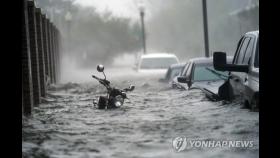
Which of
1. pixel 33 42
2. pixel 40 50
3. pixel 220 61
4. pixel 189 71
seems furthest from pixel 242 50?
pixel 40 50

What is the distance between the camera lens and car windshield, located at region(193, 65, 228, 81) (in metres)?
12.0

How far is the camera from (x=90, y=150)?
22.6 ft

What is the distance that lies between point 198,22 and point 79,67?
50.6 ft

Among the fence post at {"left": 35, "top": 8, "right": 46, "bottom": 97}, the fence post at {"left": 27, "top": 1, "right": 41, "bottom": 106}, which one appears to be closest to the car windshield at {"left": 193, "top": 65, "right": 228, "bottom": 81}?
the fence post at {"left": 27, "top": 1, "right": 41, "bottom": 106}

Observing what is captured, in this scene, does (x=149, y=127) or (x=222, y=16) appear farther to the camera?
(x=222, y=16)

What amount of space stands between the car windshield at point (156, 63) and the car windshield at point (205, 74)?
25.7 ft

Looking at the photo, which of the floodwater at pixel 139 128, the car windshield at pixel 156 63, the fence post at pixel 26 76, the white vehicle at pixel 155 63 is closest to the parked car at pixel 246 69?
the floodwater at pixel 139 128

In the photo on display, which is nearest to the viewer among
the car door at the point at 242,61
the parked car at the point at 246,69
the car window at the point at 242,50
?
the parked car at the point at 246,69

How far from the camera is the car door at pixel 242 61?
24.4ft

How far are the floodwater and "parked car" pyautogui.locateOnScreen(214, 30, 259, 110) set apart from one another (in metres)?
0.29

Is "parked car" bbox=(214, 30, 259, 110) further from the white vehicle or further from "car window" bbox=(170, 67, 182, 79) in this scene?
the white vehicle

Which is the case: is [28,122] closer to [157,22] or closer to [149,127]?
[149,127]

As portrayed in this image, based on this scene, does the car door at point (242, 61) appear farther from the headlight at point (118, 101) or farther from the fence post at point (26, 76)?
the fence post at point (26, 76)
